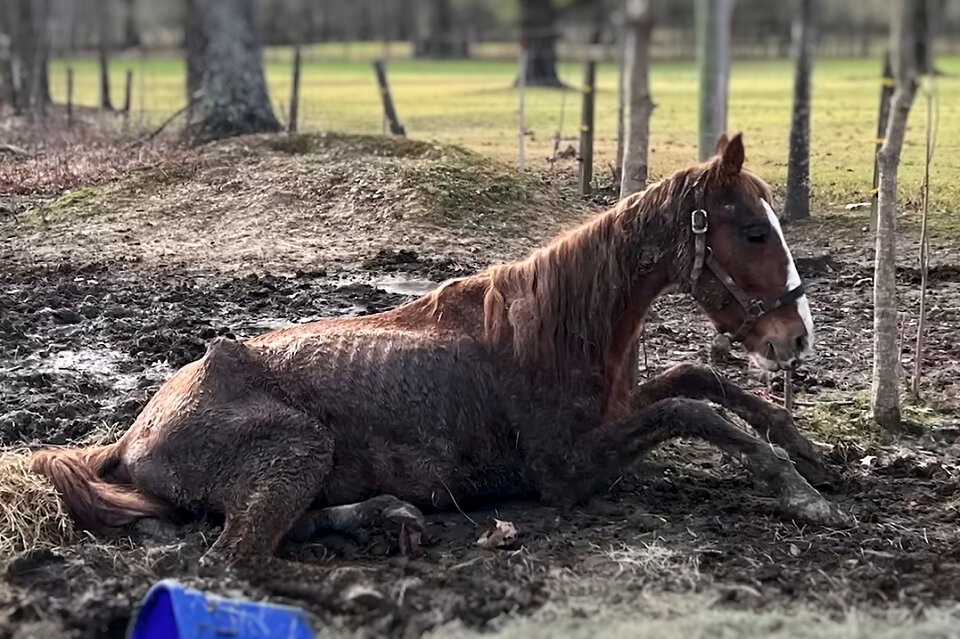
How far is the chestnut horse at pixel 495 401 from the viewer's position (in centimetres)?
488

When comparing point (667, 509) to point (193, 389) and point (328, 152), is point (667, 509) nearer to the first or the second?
point (193, 389)

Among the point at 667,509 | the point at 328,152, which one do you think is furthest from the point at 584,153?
the point at 667,509

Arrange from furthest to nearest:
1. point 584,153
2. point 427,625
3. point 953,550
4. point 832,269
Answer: point 584,153, point 832,269, point 953,550, point 427,625

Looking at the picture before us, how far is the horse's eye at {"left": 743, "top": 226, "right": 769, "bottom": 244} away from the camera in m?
4.90

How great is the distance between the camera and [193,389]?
505 cm

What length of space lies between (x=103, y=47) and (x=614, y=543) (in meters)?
19.0

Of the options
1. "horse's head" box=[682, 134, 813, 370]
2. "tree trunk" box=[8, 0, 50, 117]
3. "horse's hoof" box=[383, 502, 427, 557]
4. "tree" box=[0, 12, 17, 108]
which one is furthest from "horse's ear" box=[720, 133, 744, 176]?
"tree" box=[0, 12, 17, 108]

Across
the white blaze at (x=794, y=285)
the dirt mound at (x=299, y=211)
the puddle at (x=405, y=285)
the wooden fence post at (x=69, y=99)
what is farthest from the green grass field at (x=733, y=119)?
the wooden fence post at (x=69, y=99)

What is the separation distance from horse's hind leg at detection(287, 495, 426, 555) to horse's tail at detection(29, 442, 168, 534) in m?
0.64

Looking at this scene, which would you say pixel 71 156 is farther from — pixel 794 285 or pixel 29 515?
pixel 794 285

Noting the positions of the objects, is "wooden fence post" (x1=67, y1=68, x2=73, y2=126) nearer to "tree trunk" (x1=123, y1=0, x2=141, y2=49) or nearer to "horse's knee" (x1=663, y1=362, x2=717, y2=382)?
"tree trunk" (x1=123, y1=0, x2=141, y2=49)

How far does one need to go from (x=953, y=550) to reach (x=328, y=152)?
11.5 meters

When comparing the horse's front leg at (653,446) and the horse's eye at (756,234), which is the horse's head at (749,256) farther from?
the horse's front leg at (653,446)

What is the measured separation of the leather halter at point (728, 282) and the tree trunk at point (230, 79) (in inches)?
563
